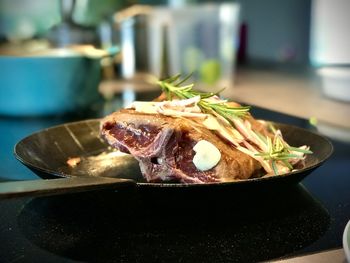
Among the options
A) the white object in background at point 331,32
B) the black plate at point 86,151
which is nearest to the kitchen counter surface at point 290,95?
the white object in background at point 331,32

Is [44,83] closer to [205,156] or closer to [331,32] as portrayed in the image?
[205,156]

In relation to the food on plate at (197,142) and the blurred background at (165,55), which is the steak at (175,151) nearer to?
the food on plate at (197,142)

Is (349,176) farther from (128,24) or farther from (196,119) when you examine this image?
(128,24)

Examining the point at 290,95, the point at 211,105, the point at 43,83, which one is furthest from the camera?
the point at 290,95

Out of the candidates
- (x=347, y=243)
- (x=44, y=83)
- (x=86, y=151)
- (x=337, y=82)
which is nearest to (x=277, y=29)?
(x=337, y=82)

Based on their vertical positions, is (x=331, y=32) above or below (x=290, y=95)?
above

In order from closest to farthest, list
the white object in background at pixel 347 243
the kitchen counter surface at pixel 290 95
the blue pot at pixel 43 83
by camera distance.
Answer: the white object in background at pixel 347 243 < the blue pot at pixel 43 83 < the kitchen counter surface at pixel 290 95

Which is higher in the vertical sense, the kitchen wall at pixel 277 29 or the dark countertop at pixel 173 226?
the kitchen wall at pixel 277 29
